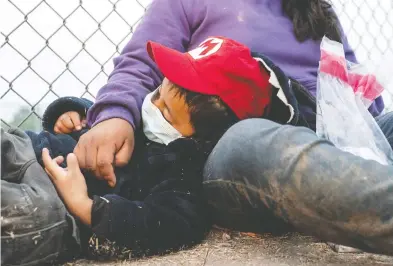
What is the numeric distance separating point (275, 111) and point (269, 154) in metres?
0.35

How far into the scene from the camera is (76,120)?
1371 mm

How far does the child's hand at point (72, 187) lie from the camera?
3.10ft

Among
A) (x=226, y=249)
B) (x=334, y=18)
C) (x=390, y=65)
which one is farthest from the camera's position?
(x=334, y=18)

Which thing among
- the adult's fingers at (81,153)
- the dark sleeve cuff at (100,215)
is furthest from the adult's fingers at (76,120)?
the dark sleeve cuff at (100,215)

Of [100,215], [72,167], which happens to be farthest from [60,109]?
[100,215]

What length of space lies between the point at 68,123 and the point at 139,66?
0.78 feet

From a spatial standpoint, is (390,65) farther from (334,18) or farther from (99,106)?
(99,106)

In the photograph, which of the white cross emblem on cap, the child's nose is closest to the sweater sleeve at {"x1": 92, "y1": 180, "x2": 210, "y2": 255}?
the child's nose

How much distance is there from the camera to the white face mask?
1183 mm

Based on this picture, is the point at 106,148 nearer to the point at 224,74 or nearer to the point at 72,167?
the point at 72,167

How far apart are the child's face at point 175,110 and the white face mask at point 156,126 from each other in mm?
11

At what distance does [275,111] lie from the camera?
124 cm

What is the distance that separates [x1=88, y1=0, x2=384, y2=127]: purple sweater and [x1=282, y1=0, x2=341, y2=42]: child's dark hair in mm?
20

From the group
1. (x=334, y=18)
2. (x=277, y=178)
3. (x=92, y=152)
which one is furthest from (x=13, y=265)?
(x=334, y=18)
